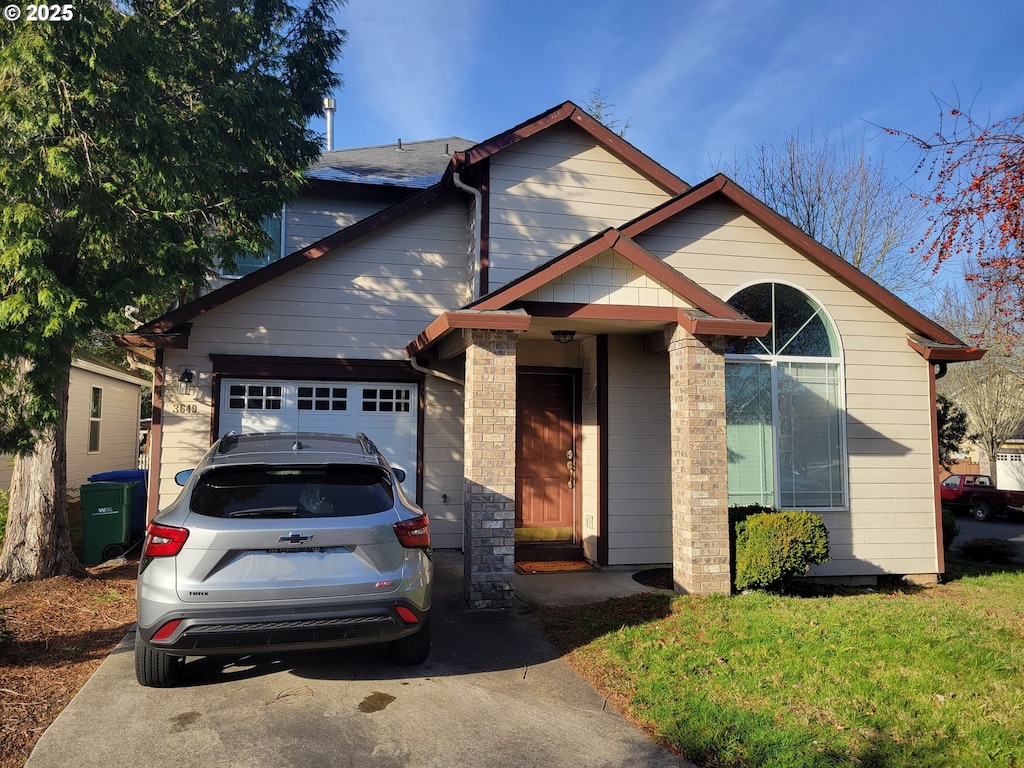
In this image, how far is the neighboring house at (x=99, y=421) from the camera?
593 inches

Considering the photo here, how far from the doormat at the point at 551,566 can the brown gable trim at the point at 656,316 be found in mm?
3359

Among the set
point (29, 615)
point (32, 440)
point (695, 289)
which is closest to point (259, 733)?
point (32, 440)

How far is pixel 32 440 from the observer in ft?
18.2

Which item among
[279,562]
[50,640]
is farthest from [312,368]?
[279,562]

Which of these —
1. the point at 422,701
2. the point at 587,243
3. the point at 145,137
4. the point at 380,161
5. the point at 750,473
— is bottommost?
the point at 422,701

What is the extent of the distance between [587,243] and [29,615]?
6.33 metres

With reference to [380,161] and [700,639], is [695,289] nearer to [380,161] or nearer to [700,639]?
[700,639]

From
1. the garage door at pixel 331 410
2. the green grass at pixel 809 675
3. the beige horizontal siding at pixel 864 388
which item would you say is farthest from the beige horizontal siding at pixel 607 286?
the garage door at pixel 331 410

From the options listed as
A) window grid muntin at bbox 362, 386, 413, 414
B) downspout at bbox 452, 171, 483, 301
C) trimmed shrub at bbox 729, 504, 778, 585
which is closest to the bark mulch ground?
window grid muntin at bbox 362, 386, 413, 414

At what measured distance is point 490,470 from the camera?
260 inches

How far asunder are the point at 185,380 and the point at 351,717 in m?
5.82

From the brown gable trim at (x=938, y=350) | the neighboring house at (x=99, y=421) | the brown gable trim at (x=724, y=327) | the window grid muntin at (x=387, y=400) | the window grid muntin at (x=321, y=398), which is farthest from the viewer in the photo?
the neighboring house at (x=99, y=421)

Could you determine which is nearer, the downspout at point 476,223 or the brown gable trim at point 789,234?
the brown gable trim at point 789,234

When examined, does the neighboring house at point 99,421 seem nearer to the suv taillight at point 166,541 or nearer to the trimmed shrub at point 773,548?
the suv taillight at point 166,541
